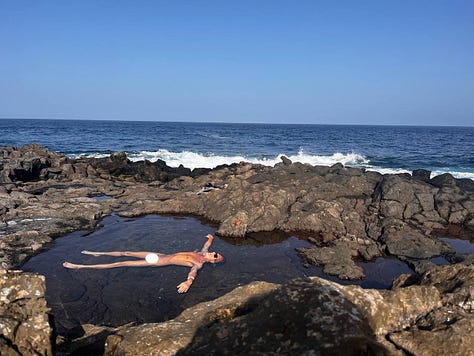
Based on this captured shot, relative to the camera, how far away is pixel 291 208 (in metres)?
18.5

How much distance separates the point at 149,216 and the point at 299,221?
809 cm

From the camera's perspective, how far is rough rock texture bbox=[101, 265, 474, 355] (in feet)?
12.9

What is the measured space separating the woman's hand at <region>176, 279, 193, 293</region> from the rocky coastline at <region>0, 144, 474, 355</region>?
3856 mm

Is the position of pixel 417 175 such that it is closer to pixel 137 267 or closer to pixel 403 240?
pixel 403 240

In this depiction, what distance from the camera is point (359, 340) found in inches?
149

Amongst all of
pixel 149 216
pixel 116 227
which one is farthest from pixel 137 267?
pixel 149 216

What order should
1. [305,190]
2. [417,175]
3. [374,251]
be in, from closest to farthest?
[374,251], [305,190], [417,175]

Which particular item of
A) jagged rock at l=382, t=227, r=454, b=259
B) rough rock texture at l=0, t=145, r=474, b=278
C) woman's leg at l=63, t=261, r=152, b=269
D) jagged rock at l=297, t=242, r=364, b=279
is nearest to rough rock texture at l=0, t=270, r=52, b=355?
woman's leg at l=63, t=261, r=152, b=269

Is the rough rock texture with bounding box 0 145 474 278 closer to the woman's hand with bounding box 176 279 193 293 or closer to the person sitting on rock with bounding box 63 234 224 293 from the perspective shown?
the person sitting on rock with bounding box 63 234 224 293

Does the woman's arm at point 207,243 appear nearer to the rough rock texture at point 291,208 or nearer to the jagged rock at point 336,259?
the rough rock texture at point 291,208

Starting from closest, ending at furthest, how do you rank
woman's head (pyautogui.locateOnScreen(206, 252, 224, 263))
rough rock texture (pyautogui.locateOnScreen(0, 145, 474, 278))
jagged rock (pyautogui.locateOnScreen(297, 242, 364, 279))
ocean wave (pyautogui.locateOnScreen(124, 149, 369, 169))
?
jagged rock (pyautogui.locateOnScreen(297, 242, 364, 279)), woman's head (pyautogui.locateOnScreen(206, 252, 224, 263)), rough rock texture (pyautogui.locateOnScreen(0, 145, 474, 278)), ocean wave (pyautogui.locateOnScreen(124, 149, 369, 169))

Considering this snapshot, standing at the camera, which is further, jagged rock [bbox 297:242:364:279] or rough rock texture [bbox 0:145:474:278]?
rough rock texture [bbox 0:145:474:278]

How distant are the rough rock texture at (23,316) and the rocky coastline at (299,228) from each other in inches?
1.8

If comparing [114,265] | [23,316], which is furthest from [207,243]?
[23,316]
